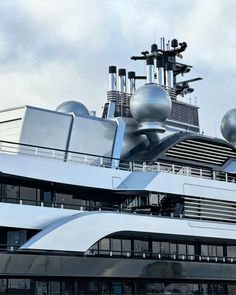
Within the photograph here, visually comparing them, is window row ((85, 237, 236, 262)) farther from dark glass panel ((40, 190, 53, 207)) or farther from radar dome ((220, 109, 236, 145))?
radar dome ((220, 109, 236, 145))

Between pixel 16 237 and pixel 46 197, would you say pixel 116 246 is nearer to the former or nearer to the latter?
pixel 46 197

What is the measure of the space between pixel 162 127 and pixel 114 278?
10.3 meters

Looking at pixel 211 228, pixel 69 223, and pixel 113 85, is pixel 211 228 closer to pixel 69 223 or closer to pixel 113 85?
pixel 69 223

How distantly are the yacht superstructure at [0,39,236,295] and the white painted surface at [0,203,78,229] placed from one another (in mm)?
40

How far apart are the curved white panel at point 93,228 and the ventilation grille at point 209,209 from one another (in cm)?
91

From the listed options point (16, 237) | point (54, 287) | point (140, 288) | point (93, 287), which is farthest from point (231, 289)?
point (16, 237)

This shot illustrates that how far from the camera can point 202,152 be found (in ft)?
124

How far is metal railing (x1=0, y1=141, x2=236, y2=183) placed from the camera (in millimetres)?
30500

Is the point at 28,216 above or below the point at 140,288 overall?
above

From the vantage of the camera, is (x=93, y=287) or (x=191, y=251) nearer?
(x=93, y=287)

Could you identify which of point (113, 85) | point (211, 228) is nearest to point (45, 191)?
point (211, 228)

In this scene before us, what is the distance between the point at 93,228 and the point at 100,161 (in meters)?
5.54

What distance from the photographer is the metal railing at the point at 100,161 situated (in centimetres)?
3050

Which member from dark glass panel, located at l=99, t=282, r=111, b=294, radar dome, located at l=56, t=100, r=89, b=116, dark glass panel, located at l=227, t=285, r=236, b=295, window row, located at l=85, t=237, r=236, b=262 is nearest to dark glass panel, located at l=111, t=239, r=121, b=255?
window row, located at l=85, t=237, r=236, b=262
